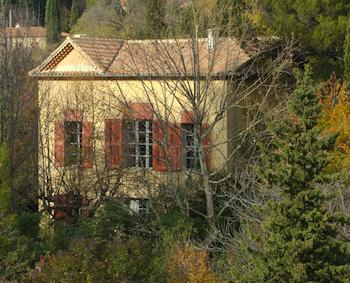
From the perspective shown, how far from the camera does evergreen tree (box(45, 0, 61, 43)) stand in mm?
50384

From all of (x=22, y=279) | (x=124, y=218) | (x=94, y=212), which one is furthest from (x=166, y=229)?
(x=94, y=212)

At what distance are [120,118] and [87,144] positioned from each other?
146 centimetres

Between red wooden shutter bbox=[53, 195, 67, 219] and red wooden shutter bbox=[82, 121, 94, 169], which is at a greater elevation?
red wooden shutter bbox=[82, 121, 94, 169]

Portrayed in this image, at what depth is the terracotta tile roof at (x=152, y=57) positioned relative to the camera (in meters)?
18.3

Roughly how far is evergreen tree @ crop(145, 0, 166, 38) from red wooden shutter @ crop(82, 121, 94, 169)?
3.30 m

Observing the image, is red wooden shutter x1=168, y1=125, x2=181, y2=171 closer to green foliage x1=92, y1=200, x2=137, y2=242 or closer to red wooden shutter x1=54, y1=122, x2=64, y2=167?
green foliage x1=92, y1=200, x2=137, y2=242

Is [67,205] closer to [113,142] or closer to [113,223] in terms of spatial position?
[113,142]

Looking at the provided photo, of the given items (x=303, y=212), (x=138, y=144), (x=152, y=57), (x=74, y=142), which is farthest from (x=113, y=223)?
(x=303, y=212)

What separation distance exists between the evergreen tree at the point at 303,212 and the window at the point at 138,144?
10.6 m

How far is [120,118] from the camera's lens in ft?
69.9

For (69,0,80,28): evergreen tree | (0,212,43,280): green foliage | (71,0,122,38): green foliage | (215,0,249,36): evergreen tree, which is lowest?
(0,212,43,280): green foliage

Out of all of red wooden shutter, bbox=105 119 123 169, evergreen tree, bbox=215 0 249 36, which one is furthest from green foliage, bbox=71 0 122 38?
evergreen tree, bbox=215 0 249 36

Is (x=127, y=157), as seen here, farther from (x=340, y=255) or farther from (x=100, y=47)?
(x=340, y=255)

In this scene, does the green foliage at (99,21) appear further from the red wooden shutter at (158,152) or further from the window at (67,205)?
the red wooden shutter at (158,152)
